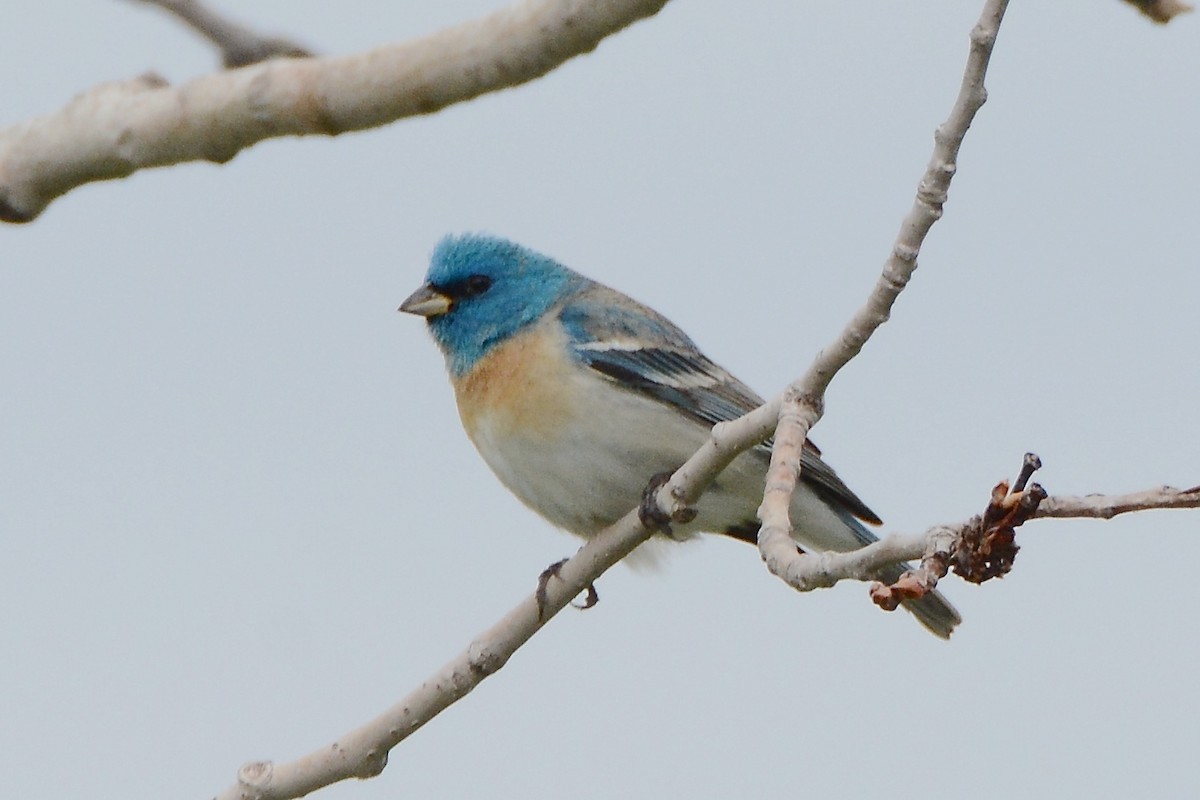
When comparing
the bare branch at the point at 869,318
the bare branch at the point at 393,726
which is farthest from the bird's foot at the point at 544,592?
the bare branch at the point at 869,318

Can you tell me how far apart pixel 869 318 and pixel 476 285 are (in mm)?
4585

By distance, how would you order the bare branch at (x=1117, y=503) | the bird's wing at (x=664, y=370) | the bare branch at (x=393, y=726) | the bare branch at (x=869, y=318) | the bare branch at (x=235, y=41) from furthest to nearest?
1. the bird's wing at (x=664, y=370)
2. the bare branch at (x=393, y=726)
3. the bare branch at (x=235, y=41)
4. the bare branch at (x=869, y=318)
5. the bare branch at (x=1117, y=503)

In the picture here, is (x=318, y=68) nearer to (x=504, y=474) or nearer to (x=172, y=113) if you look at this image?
(x=172, y=113)

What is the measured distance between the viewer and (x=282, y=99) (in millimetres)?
5801

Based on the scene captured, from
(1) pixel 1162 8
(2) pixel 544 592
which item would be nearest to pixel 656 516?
(2) pixel 544 592

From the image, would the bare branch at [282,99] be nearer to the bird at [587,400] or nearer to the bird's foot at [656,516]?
the bird's foot at [656,516]

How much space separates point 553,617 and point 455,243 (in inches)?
115

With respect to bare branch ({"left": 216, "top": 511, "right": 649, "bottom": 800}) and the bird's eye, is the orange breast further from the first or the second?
bare branch ({"left": 216, "top": 511, "right": 649, "bottom": 800})

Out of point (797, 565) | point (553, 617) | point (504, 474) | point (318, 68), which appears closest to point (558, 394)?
point (504, 474)

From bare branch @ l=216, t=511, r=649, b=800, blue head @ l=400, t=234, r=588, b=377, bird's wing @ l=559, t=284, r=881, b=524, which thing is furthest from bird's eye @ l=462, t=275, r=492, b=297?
bare branch @ l=216, t=511, r=649, b=800

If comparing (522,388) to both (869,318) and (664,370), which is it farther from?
(869,318)

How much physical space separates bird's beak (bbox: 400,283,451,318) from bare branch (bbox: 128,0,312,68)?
3.13 metres

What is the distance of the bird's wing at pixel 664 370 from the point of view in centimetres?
852

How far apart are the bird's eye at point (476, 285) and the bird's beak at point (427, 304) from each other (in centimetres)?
11
